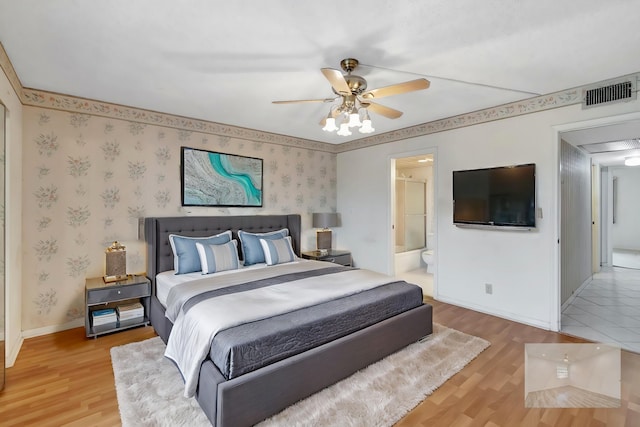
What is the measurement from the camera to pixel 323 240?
5.23 m

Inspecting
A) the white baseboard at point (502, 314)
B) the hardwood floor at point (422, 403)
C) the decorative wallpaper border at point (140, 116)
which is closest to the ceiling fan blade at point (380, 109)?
the hardwood floor at point (422, 403)

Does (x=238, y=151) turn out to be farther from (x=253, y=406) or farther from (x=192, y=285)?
(x=253, y=406)

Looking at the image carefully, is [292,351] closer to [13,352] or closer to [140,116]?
[13,352]

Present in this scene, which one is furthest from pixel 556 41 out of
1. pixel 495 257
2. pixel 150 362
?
pixel 150 362

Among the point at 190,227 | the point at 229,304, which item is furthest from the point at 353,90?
the point at 190,227

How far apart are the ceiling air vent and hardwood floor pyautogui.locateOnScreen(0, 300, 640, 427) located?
2309mm

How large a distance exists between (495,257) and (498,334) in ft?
3.04

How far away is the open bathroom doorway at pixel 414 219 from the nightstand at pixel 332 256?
3.98 feet

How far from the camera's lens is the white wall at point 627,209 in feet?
24.8

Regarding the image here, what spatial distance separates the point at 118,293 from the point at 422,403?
3.00 meters

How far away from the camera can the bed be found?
1.75 m

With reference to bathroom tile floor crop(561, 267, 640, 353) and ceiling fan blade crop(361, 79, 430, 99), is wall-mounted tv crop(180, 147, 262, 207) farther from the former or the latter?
bathroom tile floor crop(561, 267, 640, 353)

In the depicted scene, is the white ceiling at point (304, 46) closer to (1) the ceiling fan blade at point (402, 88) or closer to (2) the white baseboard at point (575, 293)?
(1) the ceiling fan blade at point (402, 88)

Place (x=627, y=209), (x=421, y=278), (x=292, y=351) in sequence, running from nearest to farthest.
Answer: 1. (x=292, y=351)
2. (x=421, y=278)
3. (x=627, y=209)
